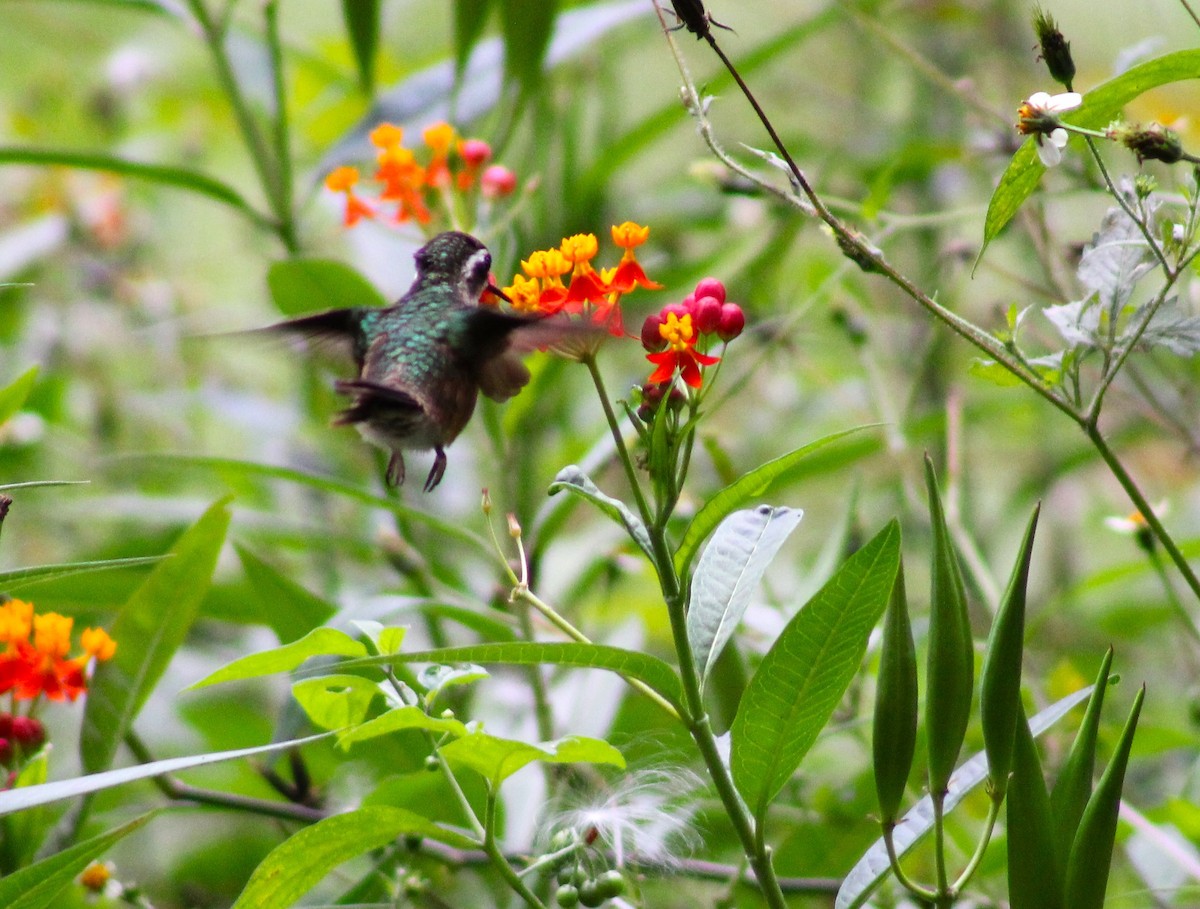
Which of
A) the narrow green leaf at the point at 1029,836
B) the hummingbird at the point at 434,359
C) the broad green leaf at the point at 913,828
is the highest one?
the hummingbird at the point at 434,359

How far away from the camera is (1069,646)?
8.57 ft

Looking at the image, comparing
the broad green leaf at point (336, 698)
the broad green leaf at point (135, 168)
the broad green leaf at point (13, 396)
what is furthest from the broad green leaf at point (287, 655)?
the broad green leaf at point (135, 168)

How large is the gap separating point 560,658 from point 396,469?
23.4 inches

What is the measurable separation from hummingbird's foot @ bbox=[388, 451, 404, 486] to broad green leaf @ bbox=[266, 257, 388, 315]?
23 cm

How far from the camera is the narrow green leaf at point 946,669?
2.61ft

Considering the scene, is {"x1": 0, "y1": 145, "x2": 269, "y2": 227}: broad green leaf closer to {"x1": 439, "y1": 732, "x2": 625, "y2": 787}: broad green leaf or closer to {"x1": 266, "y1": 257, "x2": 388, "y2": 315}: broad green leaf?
{"x1": 266, "y1": 257, "x2": 388, "y2": 315}: broad green leaf

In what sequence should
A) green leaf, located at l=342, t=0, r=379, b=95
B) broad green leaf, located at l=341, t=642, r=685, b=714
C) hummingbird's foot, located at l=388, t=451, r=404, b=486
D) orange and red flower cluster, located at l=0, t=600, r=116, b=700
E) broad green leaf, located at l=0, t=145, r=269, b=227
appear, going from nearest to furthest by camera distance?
broad green leaf, located at l=341, t=642, r=685, b=714 → orange and red flower cluster, located at l=0, t=600, r=116, b=700 → hummingbird's foot, located at l=388, t=451, r=404, b=486 → broad green leaf, located at l=0, t=145, r=269, b=227 → green leaf, located at l=342, t=0, r=379, b=95

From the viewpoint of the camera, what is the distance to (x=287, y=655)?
0.84 m

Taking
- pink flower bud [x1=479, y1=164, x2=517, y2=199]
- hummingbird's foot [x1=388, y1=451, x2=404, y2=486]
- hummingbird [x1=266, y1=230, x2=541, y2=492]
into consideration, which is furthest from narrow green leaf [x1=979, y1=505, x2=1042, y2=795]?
pink flower bud [x1=479, y1=164, x2=517, y2=199]

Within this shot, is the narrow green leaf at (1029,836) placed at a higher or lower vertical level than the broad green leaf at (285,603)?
higher

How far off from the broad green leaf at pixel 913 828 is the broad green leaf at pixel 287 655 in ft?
1.23

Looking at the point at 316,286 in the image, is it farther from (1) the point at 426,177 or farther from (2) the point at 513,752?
(2) the point at 513,752

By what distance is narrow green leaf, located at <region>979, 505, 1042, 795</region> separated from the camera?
2.58 ft

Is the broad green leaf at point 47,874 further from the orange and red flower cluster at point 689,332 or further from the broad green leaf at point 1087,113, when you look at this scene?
the broad green leaf at point 1087,113
